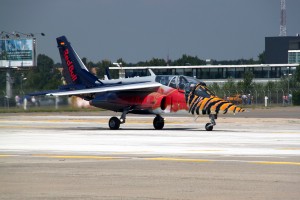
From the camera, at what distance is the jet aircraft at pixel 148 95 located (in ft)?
116

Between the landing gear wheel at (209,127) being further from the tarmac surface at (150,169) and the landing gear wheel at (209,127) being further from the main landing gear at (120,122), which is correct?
the tarmac surface at (150,169)

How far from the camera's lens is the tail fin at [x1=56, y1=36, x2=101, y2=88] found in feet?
134

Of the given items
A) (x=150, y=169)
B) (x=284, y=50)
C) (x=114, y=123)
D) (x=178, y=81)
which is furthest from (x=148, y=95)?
(x=284, y=50)

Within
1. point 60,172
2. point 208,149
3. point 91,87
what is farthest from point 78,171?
point 91,87

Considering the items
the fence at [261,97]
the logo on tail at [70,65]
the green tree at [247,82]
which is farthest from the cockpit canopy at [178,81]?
the green tree at [247,82]

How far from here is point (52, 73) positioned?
443 feet

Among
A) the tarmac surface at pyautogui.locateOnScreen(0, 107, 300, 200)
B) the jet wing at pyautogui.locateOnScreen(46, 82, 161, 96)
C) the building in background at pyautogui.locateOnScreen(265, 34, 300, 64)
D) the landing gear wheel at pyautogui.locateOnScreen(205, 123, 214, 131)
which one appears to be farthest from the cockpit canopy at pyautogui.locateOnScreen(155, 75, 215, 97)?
the building in background at pyautogui.locateOnScreen(265, 34, 300, 64)

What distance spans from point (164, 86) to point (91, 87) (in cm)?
486

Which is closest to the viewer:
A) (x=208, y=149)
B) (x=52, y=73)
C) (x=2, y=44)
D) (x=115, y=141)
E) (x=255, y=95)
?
(x=208, y=149)

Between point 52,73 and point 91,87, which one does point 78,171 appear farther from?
point 52,73

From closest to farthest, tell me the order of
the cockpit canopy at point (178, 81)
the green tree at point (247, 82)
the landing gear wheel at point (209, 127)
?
1. the landing gear wheel at point (209, 127)
2. the cockpit canopy at point (178, 81)
3. the green tree at point (247, 82)

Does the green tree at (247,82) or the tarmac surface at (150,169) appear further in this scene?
the green tree at (247,82)

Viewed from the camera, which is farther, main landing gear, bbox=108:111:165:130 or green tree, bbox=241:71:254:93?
green tree, bbox=241:71:254:93

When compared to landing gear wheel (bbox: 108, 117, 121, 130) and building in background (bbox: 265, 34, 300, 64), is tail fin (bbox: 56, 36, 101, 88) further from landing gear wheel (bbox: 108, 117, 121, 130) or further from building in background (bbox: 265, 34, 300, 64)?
building in background (bbox: 265, 34, 300, 64)
